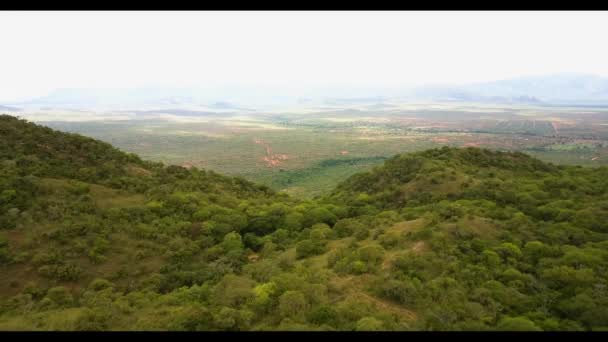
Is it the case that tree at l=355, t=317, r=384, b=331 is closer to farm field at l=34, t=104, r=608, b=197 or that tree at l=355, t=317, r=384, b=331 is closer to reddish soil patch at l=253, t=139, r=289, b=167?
farm field at l=34, t=104, r=608, b=197

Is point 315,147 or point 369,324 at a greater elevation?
point 369,324

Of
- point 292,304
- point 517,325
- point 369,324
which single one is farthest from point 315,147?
point 369,324

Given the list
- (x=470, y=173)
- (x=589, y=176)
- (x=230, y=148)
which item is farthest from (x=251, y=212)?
(x=230, y=148)

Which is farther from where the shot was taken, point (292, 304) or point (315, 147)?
point (315, 147)

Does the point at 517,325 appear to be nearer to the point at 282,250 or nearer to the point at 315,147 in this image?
the point at 282,250

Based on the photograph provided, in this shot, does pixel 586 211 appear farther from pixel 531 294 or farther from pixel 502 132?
pixel 502 132

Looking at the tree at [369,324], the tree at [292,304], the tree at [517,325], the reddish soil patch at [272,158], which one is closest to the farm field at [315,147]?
the reddish soil patch at [272,158]

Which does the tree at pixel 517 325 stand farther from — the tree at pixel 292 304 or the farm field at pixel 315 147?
the farm field at pixel 315 147

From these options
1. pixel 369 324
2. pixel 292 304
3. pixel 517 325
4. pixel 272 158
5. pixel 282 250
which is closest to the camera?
pixel 369 324

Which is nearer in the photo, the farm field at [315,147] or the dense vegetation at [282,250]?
the dense vegetation at [282,250]
